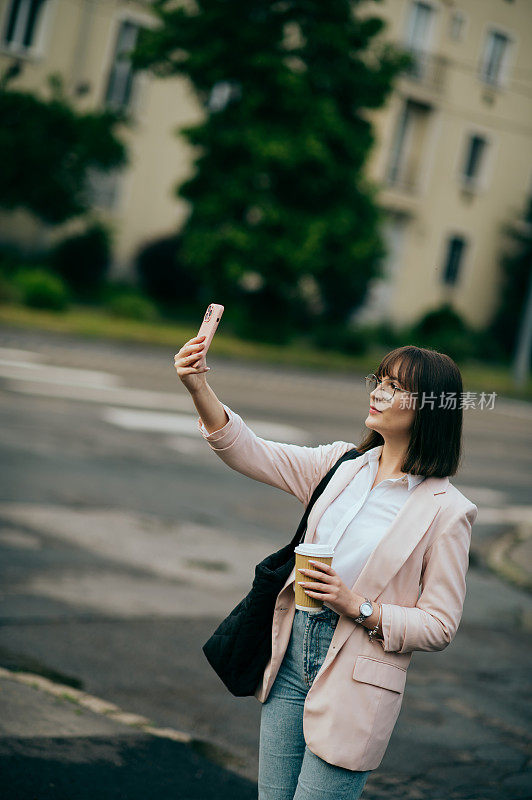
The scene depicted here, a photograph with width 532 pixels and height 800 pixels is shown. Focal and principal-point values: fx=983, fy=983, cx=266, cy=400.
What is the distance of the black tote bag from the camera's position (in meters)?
3.01

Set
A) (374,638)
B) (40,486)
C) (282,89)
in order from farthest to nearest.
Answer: (282,89), (40,486), (374,638)

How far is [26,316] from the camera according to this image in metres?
21.6

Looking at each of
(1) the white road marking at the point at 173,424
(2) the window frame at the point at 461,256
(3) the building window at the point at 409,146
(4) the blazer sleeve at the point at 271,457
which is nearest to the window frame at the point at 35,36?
(3) the building window at the point at 409,146

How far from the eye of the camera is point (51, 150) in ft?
77.9

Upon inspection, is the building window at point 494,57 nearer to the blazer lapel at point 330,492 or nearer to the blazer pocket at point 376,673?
the blazer lapel at point 330,492

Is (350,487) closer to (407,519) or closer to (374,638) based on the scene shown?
(407,519)

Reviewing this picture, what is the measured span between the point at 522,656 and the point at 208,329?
4.85 metres

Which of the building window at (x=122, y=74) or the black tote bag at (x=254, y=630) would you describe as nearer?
the black tote bag at (x=254, y=630)

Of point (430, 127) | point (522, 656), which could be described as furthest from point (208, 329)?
point (430, 127)

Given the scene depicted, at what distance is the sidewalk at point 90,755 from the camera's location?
3885 mm

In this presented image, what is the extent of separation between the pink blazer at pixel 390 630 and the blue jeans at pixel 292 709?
1.8 inches

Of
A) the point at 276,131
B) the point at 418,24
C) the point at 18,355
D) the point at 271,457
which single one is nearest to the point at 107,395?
the point at 18,355

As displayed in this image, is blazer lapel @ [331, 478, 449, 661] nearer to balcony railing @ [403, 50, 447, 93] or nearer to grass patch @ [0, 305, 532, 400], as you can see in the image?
grass patch @ [0, 305, 532, 400]

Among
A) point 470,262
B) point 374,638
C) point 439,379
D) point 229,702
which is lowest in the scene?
point 229,702
